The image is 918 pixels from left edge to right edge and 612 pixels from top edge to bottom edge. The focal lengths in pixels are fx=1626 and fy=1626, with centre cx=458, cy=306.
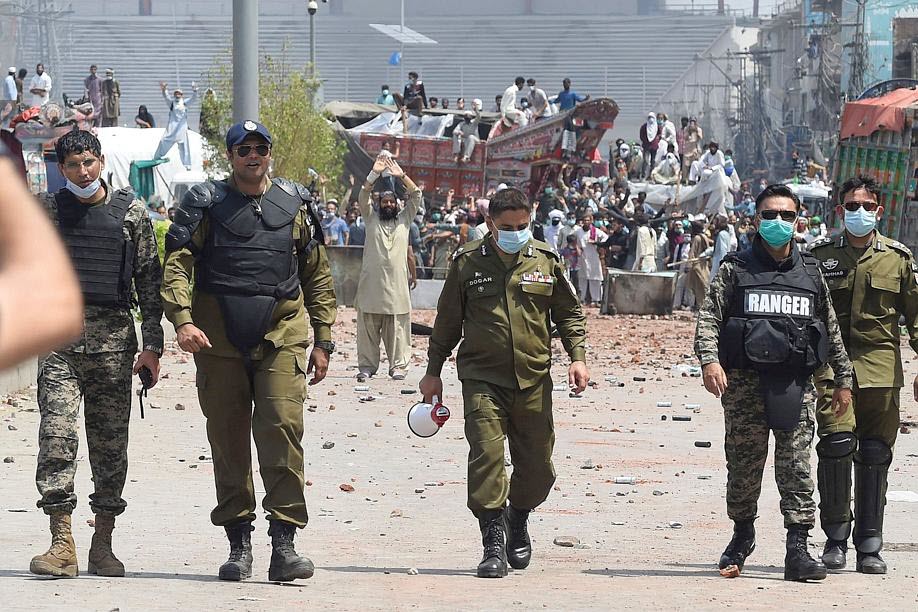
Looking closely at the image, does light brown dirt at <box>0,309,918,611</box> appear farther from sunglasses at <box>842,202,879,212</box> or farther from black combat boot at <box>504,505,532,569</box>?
sunglasses at <box>842,202,879,212</box>

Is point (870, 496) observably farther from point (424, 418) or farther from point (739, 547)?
point (424, 418)

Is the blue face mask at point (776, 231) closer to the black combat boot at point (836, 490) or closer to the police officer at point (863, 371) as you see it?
the police officer at point (863, 371)

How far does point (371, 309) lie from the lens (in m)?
14.5

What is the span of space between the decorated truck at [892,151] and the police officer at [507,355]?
48.2 feet

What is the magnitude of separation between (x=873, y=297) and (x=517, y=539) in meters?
1.88

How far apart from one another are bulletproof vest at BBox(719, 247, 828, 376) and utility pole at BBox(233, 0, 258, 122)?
6.36 meters

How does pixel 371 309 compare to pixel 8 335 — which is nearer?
pixel 8 335

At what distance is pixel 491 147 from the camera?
37.0 m

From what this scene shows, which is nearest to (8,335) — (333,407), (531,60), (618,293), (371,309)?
(333,407)

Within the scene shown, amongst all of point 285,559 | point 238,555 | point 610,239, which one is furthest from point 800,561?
point 610,239

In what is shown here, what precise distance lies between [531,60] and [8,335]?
90998 millimetres

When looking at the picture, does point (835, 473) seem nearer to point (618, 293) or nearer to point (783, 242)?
point (783, 242)

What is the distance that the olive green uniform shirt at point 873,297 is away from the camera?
7062 mm

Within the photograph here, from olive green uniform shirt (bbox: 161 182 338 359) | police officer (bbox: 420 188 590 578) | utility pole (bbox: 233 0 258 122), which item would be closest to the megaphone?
police officer (bbox: 420 188 590 578)
